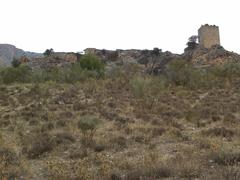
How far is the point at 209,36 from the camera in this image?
302ft

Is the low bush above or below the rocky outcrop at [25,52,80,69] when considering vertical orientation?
below

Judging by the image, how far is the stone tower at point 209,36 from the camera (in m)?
91.4

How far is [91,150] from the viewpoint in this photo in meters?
12.1

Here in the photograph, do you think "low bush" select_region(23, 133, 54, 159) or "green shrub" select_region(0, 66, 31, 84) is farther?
"green shrub" select_region(0, 66, 31, 84)

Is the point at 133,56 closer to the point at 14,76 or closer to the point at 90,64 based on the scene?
the point at 90,64

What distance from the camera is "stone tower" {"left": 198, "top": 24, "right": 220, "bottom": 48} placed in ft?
300

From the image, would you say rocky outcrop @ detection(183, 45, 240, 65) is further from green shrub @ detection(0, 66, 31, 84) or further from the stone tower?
green shrub @ detection(0, 66, 31, 84)

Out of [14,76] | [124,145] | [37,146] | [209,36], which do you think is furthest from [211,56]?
[37,146]

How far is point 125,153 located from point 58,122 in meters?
6.54

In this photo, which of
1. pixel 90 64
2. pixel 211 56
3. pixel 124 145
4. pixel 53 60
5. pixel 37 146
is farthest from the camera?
pixel 53 60

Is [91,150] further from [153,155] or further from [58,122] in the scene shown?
[58,122]

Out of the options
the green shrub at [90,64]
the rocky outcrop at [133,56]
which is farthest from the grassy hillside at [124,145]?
the rocky outcrop at [133,56]

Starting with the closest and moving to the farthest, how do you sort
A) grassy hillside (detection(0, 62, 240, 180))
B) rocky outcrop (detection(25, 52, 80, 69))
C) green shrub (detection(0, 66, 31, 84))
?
grassy hillside (detection(0, 62, 240, 180)) → green shrub (detection(0, 66, 31, 84)) → rocky outcrop (detection(25, 52, 80, 69))

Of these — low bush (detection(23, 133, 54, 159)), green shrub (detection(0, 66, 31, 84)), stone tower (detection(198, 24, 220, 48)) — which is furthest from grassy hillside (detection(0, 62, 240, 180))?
stone tower (detection(198, 24, 220, 48))
